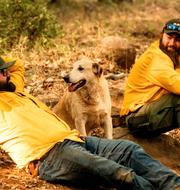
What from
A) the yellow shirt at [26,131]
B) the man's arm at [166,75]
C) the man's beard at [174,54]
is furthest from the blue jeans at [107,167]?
the man's beard at [174,54]

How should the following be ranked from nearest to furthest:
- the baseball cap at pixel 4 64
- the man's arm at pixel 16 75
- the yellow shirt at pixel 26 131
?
the yellow shirt at pixel 26 131
the baseball cap at pixel 4 64
the man's arm at pixel 16 75

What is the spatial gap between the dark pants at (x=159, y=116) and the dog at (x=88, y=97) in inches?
20.1

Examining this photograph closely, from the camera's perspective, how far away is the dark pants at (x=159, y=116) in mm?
5777

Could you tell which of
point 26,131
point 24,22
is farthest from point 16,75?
point 24,22

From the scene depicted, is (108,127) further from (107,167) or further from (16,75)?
(107,167)

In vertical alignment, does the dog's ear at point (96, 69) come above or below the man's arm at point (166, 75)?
below

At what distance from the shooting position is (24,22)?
10.4m

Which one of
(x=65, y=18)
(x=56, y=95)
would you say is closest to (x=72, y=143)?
(x=56, y=95)

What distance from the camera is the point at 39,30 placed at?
415 inches

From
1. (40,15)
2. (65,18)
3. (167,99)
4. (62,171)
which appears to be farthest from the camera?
(65,18)

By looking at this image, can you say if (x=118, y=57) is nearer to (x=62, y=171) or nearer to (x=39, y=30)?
(x=39, y=30)

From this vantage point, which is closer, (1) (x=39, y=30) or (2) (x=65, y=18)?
(1) (x=39, y=30)

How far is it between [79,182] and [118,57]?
4.82m

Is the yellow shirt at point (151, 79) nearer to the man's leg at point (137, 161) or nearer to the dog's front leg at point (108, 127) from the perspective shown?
the dog's front leg at point (108, 127)
